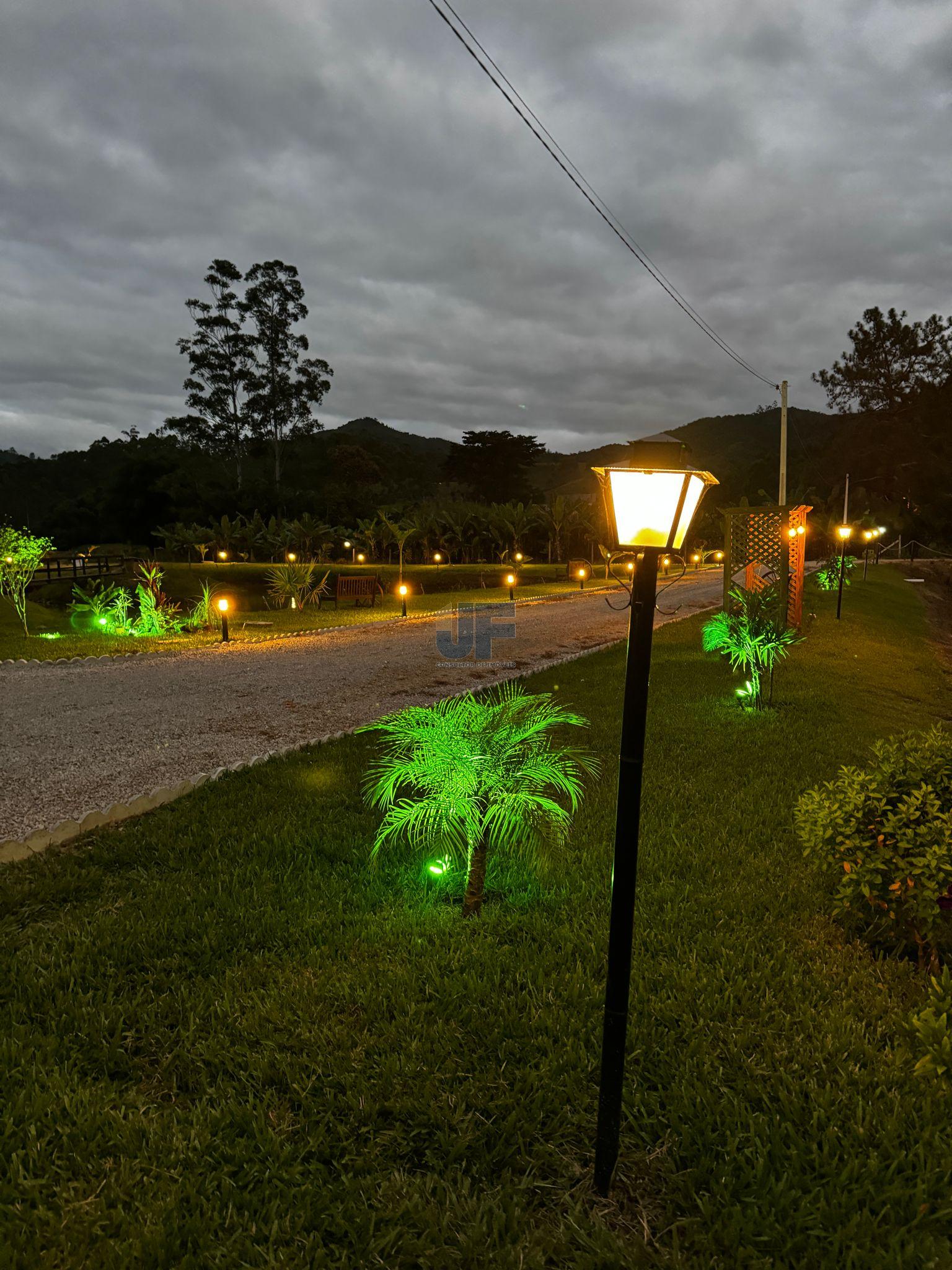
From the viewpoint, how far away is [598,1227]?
2057mm

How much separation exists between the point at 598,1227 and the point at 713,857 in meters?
2.57

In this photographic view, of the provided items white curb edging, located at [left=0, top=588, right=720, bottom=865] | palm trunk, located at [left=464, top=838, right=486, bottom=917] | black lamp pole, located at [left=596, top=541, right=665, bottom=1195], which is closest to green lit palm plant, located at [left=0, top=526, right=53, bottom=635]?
white curb edging, located at [left=0, top=588, right=720, bottom=865]

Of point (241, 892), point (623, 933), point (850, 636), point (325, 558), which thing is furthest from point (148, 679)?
point (325, 558)

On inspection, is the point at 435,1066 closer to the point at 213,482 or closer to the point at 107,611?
the point at 107,611

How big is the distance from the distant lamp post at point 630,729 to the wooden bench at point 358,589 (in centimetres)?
1782

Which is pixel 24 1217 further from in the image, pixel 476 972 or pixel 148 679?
pixel 148 679

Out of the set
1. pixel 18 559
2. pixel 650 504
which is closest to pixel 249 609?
pixel 18 559

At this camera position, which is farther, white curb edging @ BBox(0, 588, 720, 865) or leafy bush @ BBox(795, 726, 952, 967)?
white curb edging @ BBox(0, 588, 720, 865)

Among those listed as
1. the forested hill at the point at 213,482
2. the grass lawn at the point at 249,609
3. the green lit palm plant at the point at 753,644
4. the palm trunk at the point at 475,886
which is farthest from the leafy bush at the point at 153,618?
the forested hill at the point at 213,482

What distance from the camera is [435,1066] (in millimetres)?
2670

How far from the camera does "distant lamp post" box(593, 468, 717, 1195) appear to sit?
2174 mm

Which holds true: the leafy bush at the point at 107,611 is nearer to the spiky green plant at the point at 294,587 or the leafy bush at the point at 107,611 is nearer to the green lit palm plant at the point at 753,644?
the spiky green plant at the point at 294,587

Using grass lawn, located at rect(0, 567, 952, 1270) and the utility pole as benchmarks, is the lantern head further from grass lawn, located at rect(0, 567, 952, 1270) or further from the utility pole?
the utility pole

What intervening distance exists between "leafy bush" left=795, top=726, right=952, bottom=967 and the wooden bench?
17014mm
